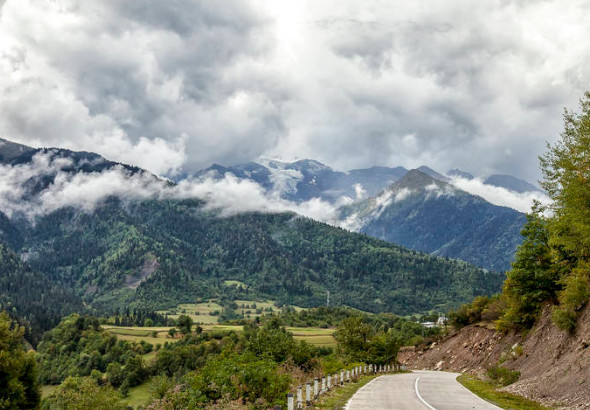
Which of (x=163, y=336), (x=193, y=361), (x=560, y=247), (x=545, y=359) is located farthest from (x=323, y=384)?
(x=163, y=336)

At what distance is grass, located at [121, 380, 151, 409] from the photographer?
116706 millimetres

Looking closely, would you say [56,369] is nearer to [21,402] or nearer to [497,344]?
[21,402]

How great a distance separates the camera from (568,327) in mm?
34469

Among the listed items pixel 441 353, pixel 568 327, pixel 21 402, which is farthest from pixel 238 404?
pixel 441 353

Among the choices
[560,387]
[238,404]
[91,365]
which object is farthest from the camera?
[91,365]

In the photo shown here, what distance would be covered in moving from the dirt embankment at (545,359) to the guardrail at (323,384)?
1147 centimetres

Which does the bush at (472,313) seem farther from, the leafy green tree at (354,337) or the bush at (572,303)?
the bush at (572,303)

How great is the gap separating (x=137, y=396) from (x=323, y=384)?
4294 inches

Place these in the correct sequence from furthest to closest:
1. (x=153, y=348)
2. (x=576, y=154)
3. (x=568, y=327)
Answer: (x=153, y=348) < (x=568, y=327) < (x=576, y=154)

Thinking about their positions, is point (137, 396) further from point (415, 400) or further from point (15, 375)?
point (415, 400)

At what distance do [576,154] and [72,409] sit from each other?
58.6m

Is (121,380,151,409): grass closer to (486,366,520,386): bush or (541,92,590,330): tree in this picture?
(486,366,520,386): bush

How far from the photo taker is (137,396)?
124 m

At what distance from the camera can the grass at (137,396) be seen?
117m
